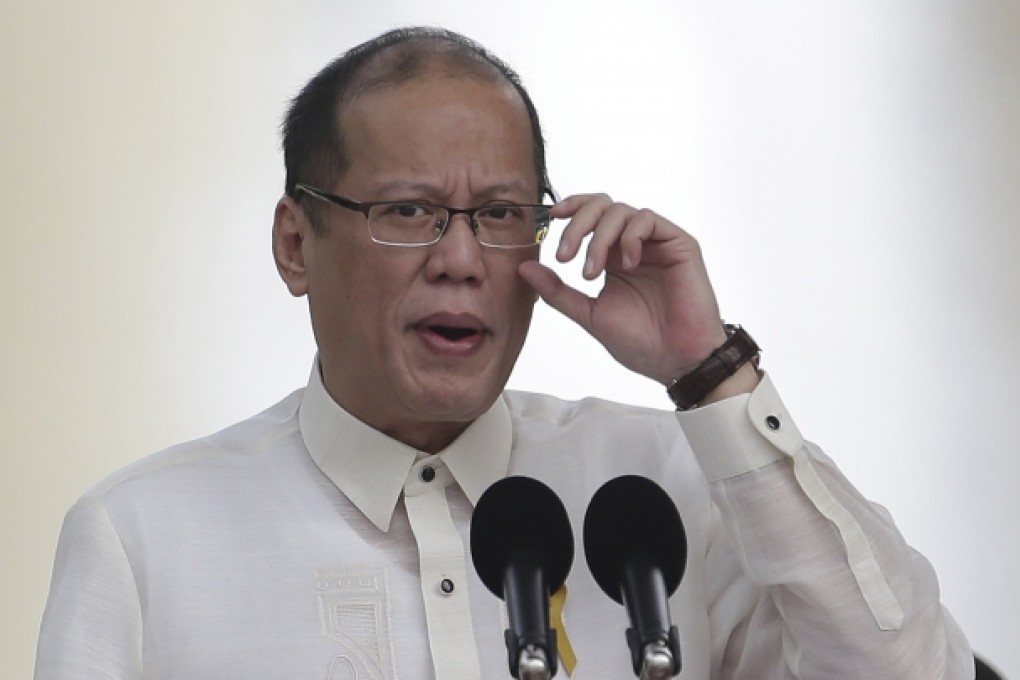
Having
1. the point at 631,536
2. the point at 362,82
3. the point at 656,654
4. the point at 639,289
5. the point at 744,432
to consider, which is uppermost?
the point at 362,82

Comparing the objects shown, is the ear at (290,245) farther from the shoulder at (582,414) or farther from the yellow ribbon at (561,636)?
the yellow ribbon at (561,636)

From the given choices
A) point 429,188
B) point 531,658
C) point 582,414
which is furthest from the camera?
point 582,414

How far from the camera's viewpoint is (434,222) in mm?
1789

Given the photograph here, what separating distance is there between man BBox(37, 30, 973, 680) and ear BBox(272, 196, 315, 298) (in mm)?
19

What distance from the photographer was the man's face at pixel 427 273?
176cm

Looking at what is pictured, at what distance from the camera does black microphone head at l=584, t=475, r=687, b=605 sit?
48.3 inches

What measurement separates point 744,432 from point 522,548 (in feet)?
1.59

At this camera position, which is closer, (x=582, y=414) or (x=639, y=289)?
(x=639, y=289)

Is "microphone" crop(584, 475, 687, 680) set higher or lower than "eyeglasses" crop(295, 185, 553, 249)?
lower

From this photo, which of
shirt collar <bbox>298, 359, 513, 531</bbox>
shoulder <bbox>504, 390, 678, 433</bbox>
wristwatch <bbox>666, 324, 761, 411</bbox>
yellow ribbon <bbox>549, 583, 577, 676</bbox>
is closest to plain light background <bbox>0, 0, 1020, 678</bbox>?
shoulder <bbox>504, 390, 678, 433</bbox>

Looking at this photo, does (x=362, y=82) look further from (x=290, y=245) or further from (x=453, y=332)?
(x=453, y=332)

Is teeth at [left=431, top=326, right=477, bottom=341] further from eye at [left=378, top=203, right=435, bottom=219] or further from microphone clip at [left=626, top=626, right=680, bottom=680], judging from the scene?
microphone clip at [left=626, top=626, right=680, bottom=680]

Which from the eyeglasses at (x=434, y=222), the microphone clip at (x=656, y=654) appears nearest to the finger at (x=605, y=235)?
the eyeglasses at (x=434, y=222)

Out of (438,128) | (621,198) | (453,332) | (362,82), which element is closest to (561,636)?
(453,332)
